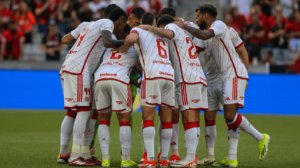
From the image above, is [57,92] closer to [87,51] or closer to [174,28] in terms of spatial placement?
[87,51]

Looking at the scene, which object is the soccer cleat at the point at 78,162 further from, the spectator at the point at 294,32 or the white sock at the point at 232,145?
the spectator at the point at 294,32

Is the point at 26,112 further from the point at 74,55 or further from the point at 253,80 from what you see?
the point at 74,55

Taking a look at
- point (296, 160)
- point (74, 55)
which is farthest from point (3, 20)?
point (296, 160)

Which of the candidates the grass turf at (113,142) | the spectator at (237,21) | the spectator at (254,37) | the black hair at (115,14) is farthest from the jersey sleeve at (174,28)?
the spectator at (237,21)

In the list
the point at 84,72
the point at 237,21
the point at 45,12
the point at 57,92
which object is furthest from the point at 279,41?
the point at 84,72

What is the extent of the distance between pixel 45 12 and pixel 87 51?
12.3m

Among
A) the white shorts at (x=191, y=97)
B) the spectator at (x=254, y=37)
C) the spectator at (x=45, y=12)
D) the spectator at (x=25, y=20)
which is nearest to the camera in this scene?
the white shorts at (x=191, y=97)

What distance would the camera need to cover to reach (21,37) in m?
16.9

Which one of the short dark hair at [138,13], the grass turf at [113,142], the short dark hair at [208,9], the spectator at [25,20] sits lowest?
the grass turf at [113,142]

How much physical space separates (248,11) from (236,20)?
185cm

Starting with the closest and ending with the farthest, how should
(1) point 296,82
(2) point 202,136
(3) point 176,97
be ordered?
(3) point 176,97
(2) point 202,136
(1) point 296,82

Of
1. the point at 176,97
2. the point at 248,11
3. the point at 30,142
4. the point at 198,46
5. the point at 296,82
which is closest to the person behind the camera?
the point at 176,97

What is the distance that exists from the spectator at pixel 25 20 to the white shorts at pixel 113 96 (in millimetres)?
12252

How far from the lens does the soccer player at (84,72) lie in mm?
6090
